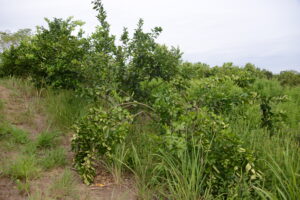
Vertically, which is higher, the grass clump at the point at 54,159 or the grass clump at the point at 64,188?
the grass clump at the point at 54,159

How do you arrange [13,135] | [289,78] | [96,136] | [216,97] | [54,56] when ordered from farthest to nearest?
[289,78] → [54,56] → [13,135] → [216,97] → [96,136]

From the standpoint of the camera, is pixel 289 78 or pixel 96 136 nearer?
pixel 96 136

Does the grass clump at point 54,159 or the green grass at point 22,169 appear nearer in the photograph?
the green grass at point 22,169

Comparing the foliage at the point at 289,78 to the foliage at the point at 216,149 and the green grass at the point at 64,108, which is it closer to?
the green grass at the point at 64,108

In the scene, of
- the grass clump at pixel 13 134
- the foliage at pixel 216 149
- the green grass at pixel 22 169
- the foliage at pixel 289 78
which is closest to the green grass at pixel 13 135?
the grass clump at pixel 13 134

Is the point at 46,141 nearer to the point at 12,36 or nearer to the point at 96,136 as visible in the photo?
the point at 96,136

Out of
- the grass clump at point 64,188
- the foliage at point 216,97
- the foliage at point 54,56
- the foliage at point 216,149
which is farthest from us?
the foliage at point 54,56

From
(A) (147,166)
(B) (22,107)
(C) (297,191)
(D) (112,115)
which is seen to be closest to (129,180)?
(A) (147,166)

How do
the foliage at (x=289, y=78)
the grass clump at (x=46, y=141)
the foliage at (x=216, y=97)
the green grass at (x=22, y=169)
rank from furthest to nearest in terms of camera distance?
the foliage at (x=289, y=78)
the grass clump at (x=46, y=141)
the foliage at (x=216, y=97)
the green grass at (x=22, y=169)

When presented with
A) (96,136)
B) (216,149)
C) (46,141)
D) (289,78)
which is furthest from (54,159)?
(289,78)

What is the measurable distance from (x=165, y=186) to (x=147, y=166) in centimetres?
30

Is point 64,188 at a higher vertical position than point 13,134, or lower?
lower

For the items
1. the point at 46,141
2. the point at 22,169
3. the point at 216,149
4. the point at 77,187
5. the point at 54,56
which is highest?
the point at 54,56

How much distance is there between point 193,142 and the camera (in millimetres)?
2705
